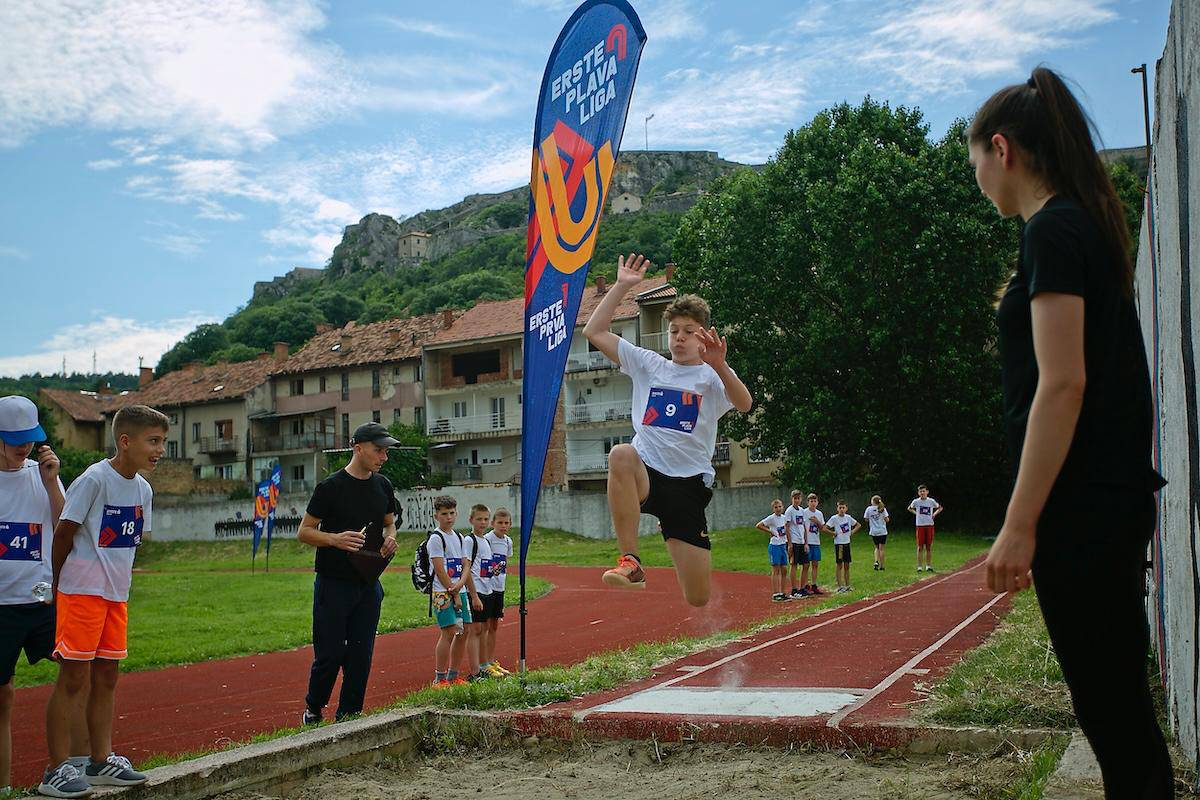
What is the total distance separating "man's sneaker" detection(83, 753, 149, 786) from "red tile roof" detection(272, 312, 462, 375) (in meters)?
58.3

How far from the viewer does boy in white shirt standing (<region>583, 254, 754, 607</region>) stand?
19.1 ft

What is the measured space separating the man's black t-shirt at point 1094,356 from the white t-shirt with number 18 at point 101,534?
4582mm

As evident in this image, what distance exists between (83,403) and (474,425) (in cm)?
3980

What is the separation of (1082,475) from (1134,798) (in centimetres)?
81

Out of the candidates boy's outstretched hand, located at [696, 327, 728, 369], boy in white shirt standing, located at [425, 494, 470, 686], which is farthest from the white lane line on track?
boy in white shirt standing, located at [425, 494, 470, 686]

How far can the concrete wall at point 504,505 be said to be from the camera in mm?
42625

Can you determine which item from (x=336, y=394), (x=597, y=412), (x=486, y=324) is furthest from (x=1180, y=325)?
(x=336, y=394)

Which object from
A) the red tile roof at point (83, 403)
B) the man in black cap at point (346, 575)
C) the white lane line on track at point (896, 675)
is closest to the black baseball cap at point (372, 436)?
the man in black cap at point (346, 575)

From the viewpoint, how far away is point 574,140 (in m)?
7.23

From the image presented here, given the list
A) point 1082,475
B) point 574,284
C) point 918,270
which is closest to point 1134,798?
point 1082,475

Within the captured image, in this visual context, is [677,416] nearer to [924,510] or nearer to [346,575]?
[346,575]

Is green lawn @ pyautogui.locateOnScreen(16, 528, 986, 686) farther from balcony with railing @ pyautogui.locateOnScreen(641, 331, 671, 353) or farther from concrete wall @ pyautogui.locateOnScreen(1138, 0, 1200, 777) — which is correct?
concrete wall @ pyautogui.locateOnScreen(1138, 0, 1200, 777)

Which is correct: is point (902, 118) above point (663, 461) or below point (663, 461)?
above

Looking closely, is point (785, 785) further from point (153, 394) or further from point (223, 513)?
point (153, 394)
